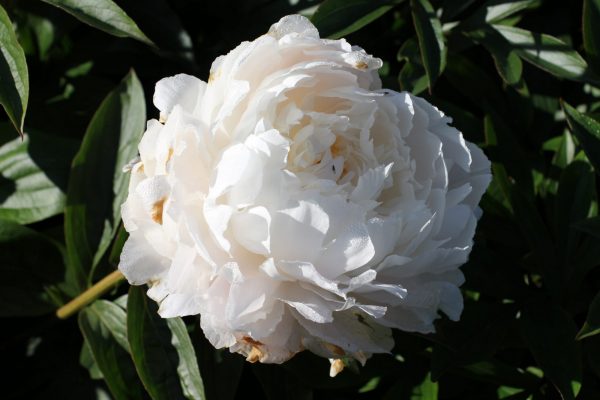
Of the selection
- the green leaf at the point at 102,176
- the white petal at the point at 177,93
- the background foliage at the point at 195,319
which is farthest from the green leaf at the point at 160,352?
the white petal at the point at 177,93

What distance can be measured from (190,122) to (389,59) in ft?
1.94

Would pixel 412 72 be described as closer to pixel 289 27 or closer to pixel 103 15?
pixel 289 27

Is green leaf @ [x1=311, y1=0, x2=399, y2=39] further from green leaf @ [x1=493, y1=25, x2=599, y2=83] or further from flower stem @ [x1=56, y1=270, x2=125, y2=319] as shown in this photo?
flower stem @ [x1=56, y1=270, x2=125, y2=319]

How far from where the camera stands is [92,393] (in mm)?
1045

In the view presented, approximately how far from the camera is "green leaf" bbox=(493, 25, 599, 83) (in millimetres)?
1010

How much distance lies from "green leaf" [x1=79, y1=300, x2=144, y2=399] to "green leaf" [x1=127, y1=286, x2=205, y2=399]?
0.05 m

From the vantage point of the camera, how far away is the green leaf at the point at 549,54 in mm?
1010

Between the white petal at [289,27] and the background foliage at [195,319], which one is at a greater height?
the white petal at [289,27]

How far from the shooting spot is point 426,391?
3.30ft

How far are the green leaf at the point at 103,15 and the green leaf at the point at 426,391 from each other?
56 centimetres

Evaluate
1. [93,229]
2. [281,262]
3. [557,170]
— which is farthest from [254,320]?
[557,170]

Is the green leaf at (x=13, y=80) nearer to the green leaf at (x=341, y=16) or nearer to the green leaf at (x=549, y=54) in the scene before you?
the green leaf at (x=341, y=16)

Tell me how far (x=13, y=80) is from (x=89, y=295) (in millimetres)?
309

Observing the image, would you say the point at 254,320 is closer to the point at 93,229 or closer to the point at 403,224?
the point at 403,224
